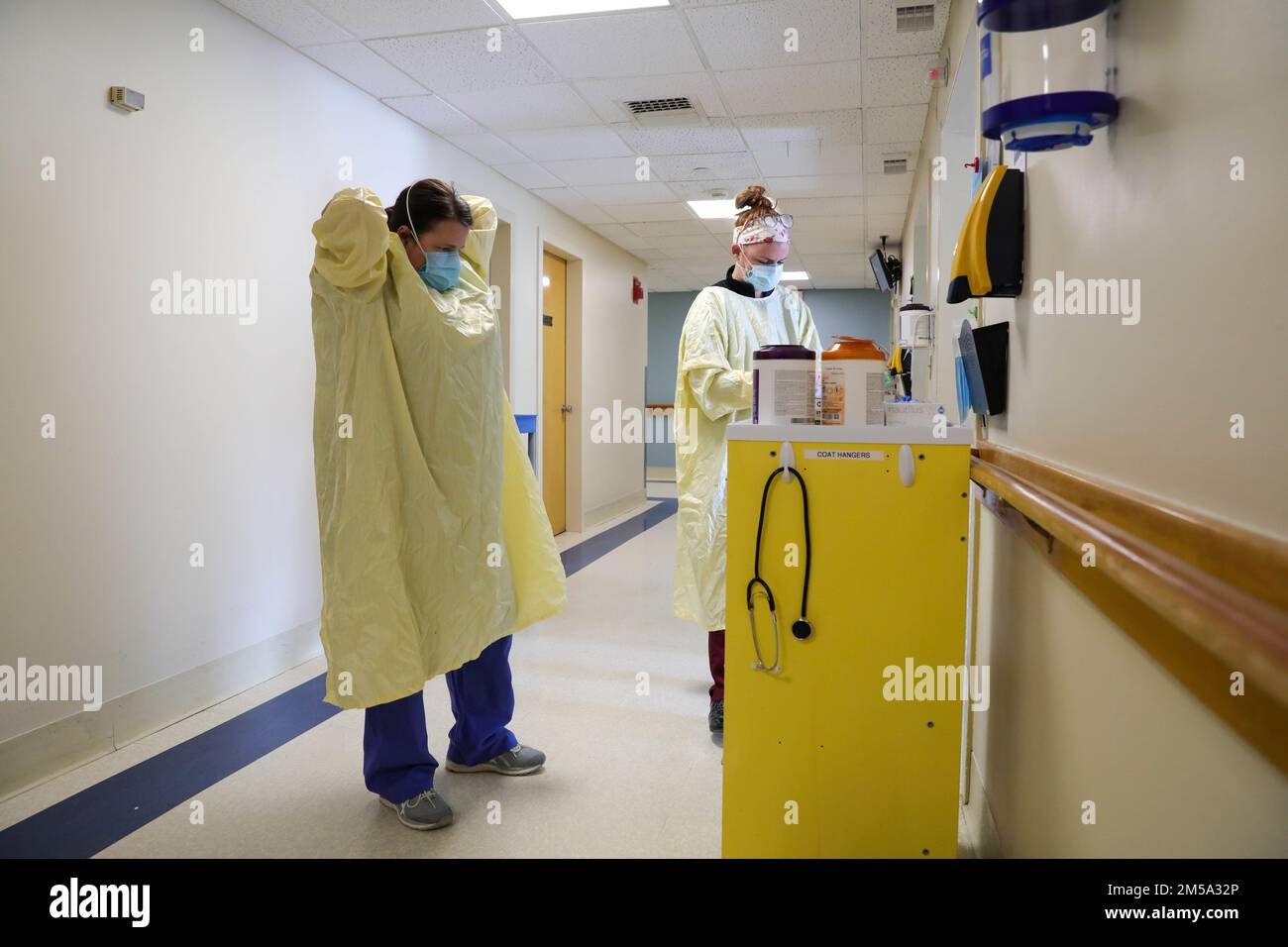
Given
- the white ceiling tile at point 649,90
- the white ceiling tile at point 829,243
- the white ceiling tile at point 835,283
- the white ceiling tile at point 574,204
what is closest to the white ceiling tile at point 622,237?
the white ceiling tile at point 574,204

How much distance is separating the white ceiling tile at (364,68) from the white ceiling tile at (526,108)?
221 millimetres

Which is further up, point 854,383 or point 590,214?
point 590,214

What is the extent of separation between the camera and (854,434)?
1.52 meters

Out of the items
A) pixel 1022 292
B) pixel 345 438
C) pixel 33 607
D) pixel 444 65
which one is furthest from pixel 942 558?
pixel 444 65

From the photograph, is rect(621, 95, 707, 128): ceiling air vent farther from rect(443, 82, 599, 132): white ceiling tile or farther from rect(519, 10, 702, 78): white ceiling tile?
rect(519, 10, 702, 78): white ceiling tile

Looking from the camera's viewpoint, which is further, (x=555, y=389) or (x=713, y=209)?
(x=555, y=389)

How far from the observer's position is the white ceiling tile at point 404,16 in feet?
9.45

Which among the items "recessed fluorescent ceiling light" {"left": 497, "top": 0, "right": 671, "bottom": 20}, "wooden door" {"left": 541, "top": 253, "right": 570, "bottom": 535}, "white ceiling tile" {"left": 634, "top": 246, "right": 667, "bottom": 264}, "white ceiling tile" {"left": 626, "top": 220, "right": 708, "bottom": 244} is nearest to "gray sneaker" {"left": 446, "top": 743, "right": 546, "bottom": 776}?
"recessed fluorescent ceiling light" {"left": 497, "top": 0, "right": 671, "bottom": 20}

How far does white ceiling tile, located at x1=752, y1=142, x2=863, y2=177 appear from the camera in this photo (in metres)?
4.54

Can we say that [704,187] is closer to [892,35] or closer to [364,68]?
[892,35]

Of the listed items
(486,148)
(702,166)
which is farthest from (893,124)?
(486,148)

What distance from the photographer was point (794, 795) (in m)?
1.56

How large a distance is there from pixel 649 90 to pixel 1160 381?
3.33m
